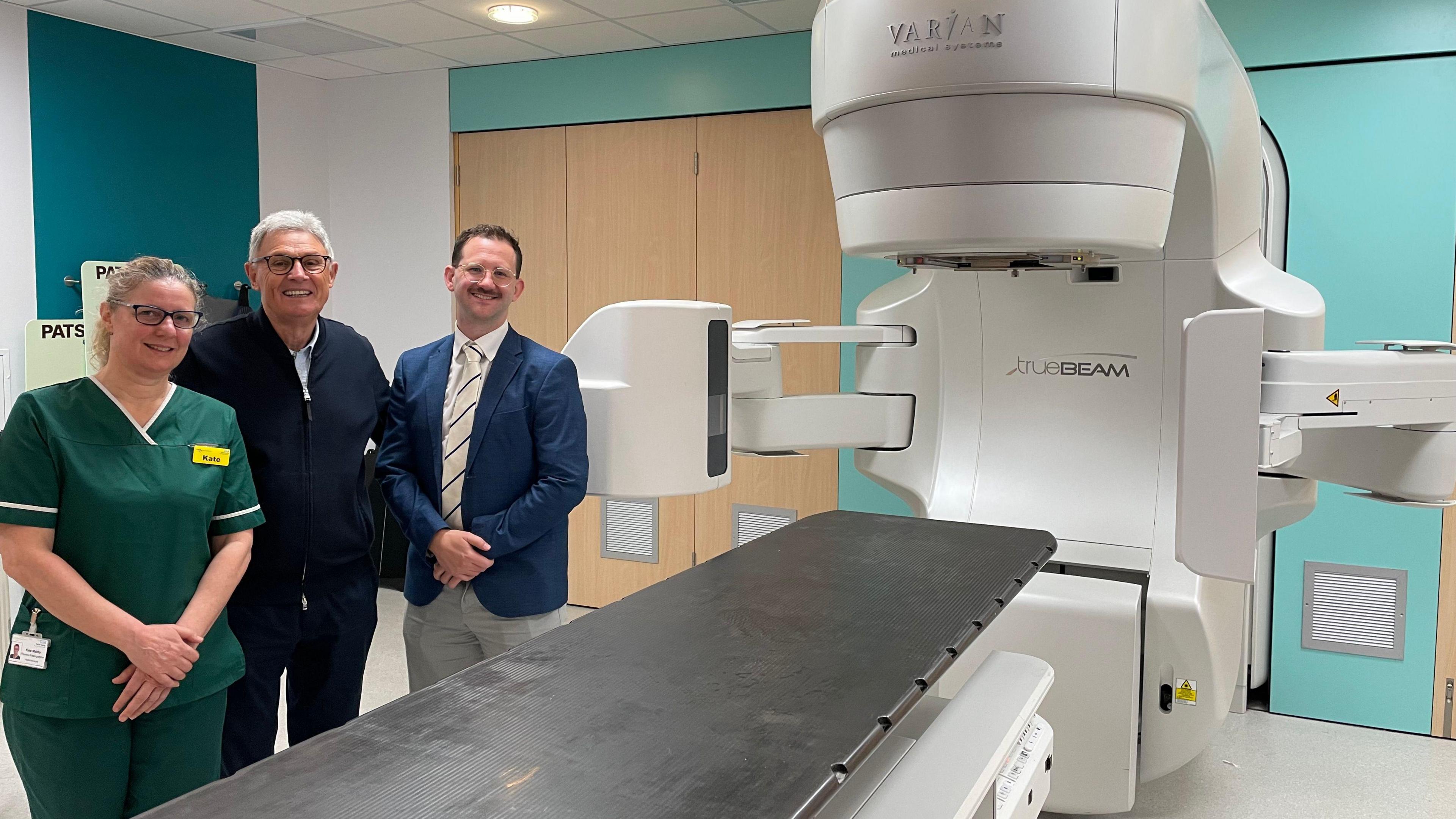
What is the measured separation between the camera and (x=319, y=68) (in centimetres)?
399

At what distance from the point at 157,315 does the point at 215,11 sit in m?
2.20

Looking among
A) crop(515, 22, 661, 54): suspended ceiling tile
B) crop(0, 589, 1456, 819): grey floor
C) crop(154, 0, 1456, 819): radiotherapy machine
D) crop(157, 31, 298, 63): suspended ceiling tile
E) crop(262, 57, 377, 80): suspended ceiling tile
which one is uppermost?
crop(262, 57, 377, 80): suspended ceiling tile

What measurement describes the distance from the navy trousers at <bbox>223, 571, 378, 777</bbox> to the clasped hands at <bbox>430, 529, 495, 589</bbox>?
0.15 m

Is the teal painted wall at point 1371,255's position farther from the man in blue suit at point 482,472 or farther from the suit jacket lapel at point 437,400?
the suit jacket lapel at point 437,400

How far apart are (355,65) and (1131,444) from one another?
327 centimetres

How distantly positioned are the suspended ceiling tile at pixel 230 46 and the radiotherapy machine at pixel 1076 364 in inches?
102

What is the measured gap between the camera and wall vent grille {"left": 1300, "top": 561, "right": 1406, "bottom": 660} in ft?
8.98

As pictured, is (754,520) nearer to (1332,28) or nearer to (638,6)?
(638,6)

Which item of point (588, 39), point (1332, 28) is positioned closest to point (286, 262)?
point (588, 39)

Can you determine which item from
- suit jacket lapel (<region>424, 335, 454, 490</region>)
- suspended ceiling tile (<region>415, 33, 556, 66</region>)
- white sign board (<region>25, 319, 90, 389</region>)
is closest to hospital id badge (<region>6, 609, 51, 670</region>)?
suit jacket lapel (<region>424, 335, 454, 490</region>)

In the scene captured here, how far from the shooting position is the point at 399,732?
0.88m

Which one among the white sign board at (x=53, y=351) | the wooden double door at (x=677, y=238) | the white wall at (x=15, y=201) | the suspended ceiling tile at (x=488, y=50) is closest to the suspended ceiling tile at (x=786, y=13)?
the wooden double door at (x=677, y=238)

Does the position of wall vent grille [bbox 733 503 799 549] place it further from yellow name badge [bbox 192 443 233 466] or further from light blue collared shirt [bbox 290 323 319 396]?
yellow name badge [bbox 192 443 233 466]

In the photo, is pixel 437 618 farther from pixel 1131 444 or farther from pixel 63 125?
pixel 63 125
